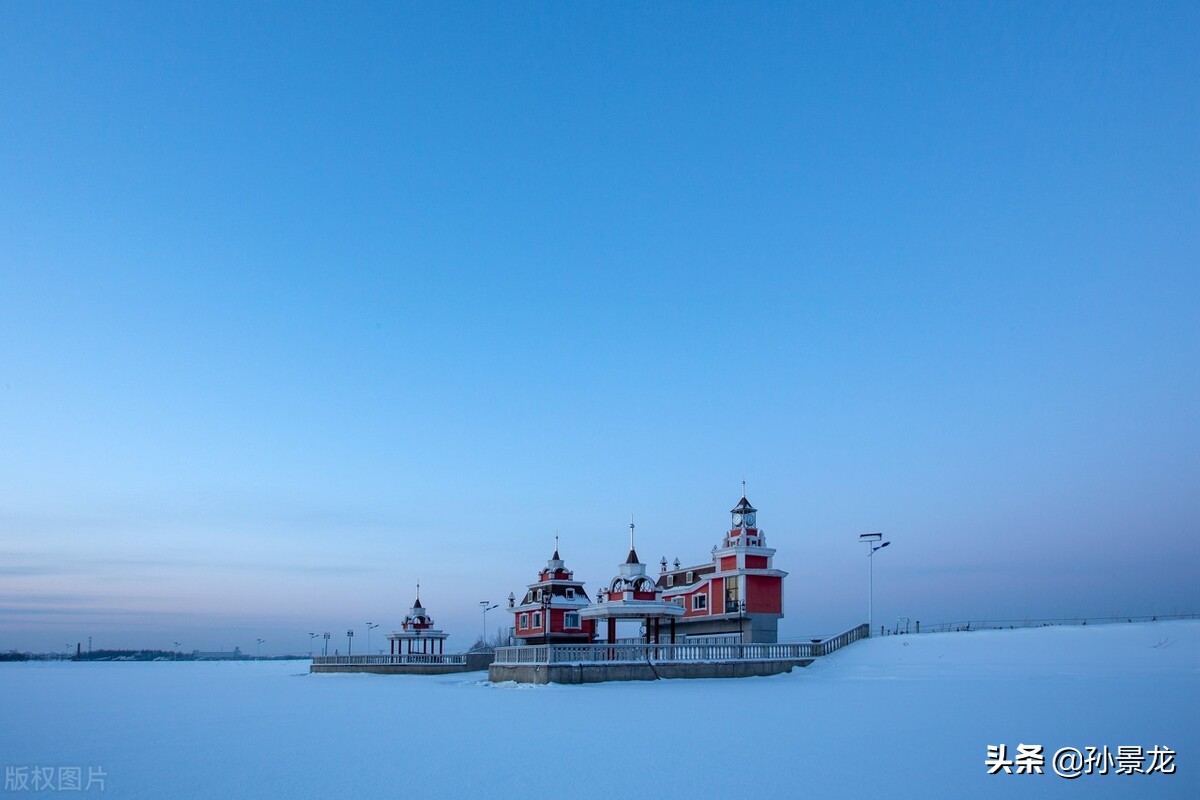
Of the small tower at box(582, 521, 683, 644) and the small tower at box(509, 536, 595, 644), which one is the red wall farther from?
the small tower at box(509, 536, 595, 644)

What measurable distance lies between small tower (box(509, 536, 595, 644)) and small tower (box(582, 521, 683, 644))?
425 inches

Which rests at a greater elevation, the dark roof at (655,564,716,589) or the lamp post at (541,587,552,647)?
the dark roof at (655,564,716,589)

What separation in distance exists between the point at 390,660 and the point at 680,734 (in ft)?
165

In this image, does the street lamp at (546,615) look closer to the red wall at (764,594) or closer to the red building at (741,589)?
the red building at (741,589)

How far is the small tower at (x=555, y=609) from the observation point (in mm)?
60125

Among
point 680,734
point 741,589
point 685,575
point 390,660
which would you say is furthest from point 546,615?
point 680,734

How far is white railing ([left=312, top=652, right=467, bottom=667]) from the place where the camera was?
2461 inches

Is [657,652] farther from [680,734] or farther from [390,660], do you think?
[390,660]

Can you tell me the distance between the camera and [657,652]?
3938 centimetres

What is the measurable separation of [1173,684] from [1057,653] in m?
8.82

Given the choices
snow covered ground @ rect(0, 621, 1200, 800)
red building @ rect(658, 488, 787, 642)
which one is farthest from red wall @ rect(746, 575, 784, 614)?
snow covered ground @ rect(0, 621, 1200, 800)

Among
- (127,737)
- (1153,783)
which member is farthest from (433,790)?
(127,737)

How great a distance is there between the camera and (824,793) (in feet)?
42.9

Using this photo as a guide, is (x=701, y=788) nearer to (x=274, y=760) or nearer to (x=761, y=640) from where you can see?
(x=274, y=760)
